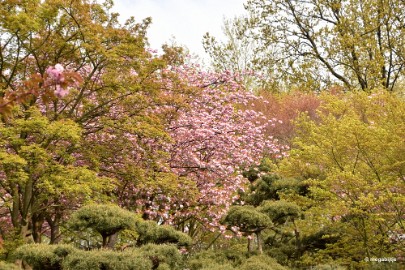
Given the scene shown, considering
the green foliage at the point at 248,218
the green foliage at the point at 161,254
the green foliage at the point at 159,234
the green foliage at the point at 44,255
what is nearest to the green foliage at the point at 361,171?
the green foliage at the point at 248,218

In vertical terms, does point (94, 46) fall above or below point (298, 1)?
below

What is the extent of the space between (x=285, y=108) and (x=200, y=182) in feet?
40.1

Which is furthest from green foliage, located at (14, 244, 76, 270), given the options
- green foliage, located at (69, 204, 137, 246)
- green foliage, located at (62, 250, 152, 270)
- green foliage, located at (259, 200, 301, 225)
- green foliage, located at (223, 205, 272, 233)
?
green foliage, located at (259, 200, 301, 225)

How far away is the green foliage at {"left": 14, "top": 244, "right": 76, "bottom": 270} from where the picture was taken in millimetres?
6117

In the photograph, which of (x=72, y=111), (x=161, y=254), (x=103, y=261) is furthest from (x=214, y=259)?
(x=72, y=111)

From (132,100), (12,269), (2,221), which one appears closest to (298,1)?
(132,100)

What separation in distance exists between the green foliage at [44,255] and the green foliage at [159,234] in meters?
1.56

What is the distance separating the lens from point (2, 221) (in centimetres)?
1195

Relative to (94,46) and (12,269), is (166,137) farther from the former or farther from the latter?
(12,269)

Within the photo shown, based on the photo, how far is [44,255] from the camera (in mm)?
6109

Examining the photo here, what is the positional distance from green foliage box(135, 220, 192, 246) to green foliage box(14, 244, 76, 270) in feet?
5.13

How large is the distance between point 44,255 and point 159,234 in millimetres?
2053

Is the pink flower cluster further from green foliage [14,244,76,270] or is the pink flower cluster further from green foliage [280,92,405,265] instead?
green foliage [280,92,405,265]

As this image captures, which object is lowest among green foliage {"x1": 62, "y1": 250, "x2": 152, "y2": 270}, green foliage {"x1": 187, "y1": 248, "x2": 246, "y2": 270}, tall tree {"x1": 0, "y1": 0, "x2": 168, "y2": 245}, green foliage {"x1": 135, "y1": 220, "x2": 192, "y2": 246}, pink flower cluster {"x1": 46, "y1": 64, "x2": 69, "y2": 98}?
green foliage {"x1": 187, "y1": 248, "x2": 246, "y2": 270}
